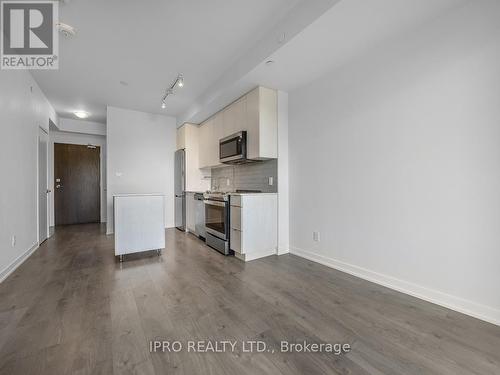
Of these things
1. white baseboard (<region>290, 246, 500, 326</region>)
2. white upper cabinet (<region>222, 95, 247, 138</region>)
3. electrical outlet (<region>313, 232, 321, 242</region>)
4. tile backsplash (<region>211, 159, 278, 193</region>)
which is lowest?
white baseboard (<region>290, 246, 500, 326</region>)

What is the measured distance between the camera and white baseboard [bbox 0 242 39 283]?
2.53 m

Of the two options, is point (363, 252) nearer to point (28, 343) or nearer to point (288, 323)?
point (288, 323)

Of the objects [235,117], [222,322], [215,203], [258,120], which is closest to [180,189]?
[215,203]

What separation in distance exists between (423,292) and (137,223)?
343cm

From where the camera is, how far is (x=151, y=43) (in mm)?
2809

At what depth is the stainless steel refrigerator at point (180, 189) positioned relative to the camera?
5316 millimetres

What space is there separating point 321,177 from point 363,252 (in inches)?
41.3

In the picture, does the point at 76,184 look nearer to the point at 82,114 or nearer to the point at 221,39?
the point at 82,114

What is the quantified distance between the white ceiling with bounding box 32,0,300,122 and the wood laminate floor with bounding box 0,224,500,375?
9.07ft

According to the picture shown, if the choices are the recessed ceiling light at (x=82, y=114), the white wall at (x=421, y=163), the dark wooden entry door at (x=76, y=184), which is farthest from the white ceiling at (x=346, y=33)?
the dark wooden entry door at (x=76, y=184)

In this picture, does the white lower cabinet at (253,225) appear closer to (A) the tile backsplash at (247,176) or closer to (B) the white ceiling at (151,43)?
(A) the tile backsplash at (247,176)

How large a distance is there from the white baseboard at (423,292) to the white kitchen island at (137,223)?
2374mm

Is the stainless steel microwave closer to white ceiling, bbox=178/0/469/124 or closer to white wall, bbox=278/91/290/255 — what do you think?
white wall, bbox=278/91/290/255

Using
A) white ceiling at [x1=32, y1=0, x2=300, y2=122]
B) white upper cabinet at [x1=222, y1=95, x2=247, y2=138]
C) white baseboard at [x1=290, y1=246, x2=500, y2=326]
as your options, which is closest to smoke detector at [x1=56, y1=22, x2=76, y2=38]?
white ceiling at [x1=32, y1=0, x2=300, y2=122]
